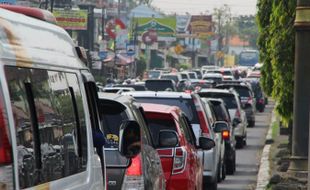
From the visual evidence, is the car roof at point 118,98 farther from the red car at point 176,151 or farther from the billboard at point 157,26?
the billboard at point 157,26

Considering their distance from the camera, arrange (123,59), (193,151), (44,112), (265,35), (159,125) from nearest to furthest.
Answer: (44,112), (159,125), (193,151), (265,35), (123,59)

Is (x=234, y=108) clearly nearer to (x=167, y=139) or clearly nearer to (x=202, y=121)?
(x=202, y=121)

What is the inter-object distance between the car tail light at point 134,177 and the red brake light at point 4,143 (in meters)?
4.57

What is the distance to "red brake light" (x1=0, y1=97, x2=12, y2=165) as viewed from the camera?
5227 mm

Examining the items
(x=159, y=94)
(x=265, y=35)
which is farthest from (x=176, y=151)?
(x=265, y=35)

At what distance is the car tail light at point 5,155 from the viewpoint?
5207mm

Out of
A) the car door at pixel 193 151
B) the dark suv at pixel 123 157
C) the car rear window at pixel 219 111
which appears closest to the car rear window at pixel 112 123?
the dark suv at pixel 123 157

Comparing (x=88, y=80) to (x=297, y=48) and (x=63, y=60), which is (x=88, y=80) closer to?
(x=63, y=60)

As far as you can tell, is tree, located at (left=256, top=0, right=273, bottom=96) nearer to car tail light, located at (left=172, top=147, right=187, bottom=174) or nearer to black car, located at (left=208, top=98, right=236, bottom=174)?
black car, located at (left=208, top=98, right=236, bottom=174)

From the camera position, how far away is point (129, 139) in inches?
340

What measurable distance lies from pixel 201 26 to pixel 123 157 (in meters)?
128

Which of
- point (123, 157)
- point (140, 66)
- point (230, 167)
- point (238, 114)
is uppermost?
point (123, 157)

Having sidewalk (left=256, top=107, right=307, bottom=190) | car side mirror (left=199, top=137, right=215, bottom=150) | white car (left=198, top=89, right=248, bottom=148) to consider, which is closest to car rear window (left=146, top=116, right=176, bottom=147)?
car side mirror (left=199, top=137, right=215, bottom=150)

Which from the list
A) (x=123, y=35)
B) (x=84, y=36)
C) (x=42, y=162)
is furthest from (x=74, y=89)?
(x=123, y=35)
